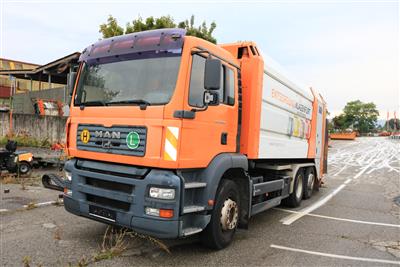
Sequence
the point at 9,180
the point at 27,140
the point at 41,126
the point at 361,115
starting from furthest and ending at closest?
1. the point at 361,115
2. the point at 41,126
3. the point at 27,140
4. the point at 9,180

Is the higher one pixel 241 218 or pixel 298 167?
pixel 298 167

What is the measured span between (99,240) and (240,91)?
123 inches

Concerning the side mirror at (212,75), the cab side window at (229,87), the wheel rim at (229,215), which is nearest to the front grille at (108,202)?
the wheel rim at (229,215)

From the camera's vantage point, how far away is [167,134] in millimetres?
4254

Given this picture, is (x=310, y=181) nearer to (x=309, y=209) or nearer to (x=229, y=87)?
(x=309, y=209)

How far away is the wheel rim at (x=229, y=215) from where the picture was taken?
5.04 meters

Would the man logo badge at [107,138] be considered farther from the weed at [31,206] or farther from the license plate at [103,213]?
the weed at [31,206]

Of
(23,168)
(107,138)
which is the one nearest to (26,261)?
(107,138)

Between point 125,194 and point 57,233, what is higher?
point 125,194

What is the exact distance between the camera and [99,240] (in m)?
5.27

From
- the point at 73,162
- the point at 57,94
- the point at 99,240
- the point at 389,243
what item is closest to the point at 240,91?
the point at 73,162

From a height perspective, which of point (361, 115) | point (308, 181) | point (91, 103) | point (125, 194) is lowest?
point (308, 181)

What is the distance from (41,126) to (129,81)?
12205mm

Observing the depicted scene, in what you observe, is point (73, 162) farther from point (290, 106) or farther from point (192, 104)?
point (290, 106)
